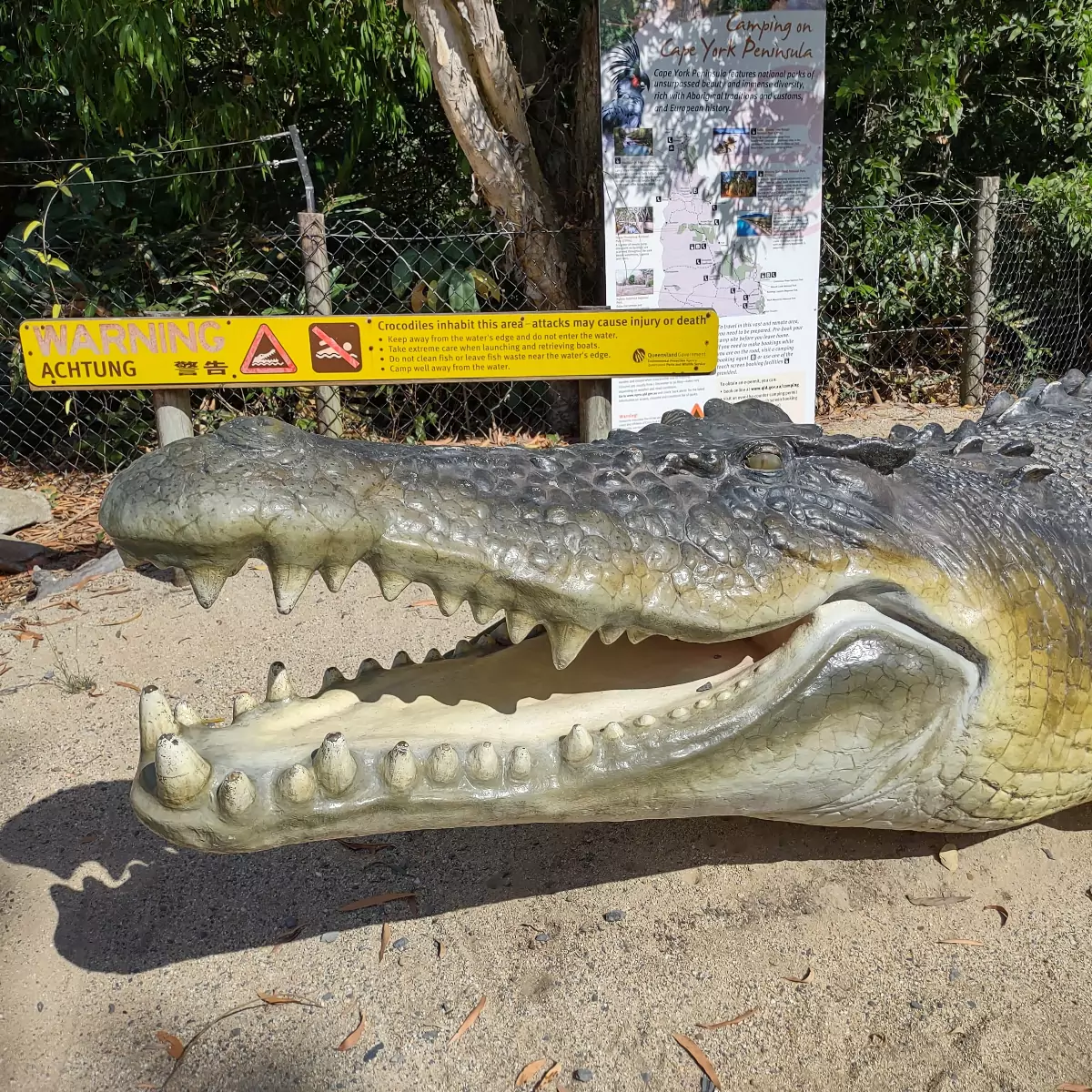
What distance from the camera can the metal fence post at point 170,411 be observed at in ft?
15.9

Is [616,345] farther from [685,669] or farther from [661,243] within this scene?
[685,669]

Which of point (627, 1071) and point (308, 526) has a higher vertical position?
point (308, 526)

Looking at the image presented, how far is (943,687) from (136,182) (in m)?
7.07

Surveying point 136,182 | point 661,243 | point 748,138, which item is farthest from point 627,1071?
point 136,182

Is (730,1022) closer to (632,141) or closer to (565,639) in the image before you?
(565,639)

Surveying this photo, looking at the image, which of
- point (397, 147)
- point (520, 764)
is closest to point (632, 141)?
point (397, 147)

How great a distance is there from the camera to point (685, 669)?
210cm

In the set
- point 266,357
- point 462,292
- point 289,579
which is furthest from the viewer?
point 462,292

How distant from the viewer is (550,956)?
222 centimetres

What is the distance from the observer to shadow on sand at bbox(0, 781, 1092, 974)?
234 centimetres

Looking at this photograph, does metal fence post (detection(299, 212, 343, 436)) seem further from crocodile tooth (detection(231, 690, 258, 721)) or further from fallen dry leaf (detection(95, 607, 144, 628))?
crocodile tooth (detection(231, 690, 258, 721))

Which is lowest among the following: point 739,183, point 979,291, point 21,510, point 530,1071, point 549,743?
point 530,1071

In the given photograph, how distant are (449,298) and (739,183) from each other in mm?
2200

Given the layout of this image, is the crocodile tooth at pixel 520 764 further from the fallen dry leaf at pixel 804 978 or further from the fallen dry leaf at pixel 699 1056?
the fallen dry leaf at pixel 804 978
